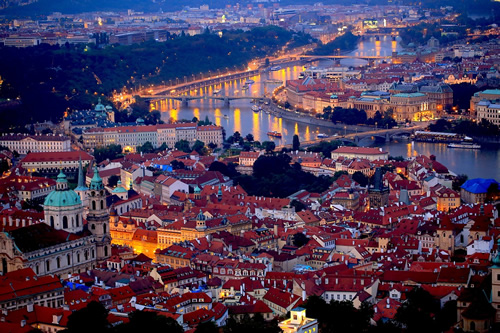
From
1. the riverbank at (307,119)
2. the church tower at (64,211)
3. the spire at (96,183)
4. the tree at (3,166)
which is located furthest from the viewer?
the riverbank at (307,119)

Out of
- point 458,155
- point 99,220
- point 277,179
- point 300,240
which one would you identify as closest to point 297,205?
point 277,179

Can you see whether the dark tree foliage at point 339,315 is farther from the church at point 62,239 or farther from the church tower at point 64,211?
the church tower at point 64,211

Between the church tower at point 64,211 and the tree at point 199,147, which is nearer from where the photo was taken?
the church tower at point 64,211

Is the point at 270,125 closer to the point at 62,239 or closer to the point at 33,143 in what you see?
the point at 33,143

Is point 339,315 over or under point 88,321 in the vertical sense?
under

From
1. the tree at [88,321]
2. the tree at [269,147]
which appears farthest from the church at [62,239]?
the tree at [269,147]
